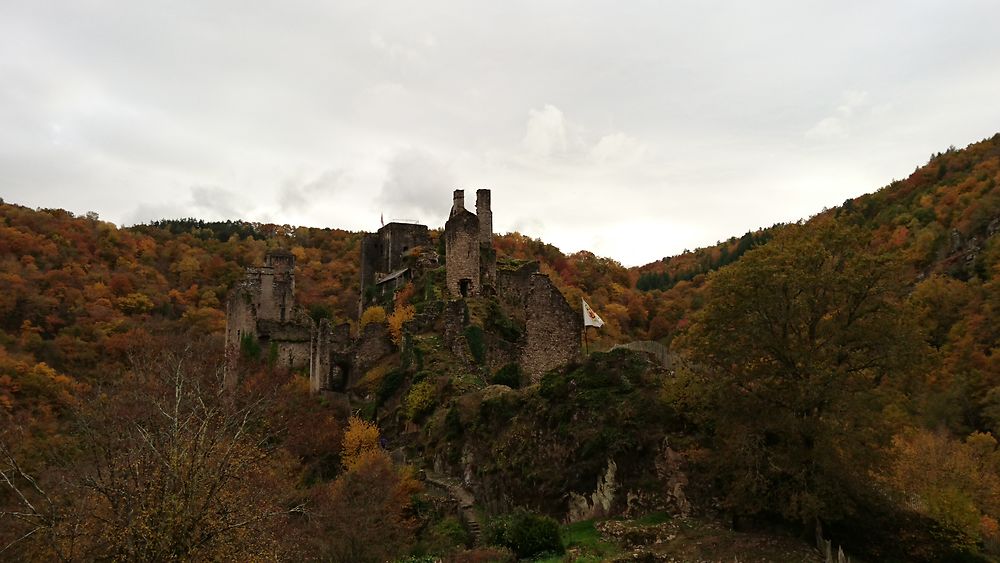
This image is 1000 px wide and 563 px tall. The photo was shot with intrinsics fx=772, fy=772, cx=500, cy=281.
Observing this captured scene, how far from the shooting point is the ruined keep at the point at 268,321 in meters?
47.0

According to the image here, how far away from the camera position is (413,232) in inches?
2304

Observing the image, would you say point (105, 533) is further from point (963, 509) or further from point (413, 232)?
point (413, 232)

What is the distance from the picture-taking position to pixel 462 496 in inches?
1056

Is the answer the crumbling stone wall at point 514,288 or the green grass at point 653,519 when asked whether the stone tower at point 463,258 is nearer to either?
the crumbling stone wall at point 514,288

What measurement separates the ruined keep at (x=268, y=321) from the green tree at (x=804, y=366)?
32.2m

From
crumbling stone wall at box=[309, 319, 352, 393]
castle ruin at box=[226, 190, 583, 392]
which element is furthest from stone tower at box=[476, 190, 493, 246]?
crumbling stone wall at box=[309, 319, 352, 393]

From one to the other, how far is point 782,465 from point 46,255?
80.4 metres

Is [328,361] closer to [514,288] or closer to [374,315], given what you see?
[374,315]

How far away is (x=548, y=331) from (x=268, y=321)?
70.9 ft

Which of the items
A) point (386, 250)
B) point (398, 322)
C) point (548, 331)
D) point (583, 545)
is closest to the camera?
point (583, 545)

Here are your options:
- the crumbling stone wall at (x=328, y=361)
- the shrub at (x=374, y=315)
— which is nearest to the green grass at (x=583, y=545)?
the crumbling stone wall at (x=328, y=361)

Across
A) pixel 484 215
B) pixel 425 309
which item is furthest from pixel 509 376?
pixel 484 215

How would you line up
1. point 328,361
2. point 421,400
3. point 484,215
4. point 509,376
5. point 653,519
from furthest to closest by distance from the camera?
1. point 484,215
2. point 328,361
3. point 509,376
4. point 421,400
5. point 653,519

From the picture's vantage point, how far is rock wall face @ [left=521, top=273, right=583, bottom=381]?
110ft
